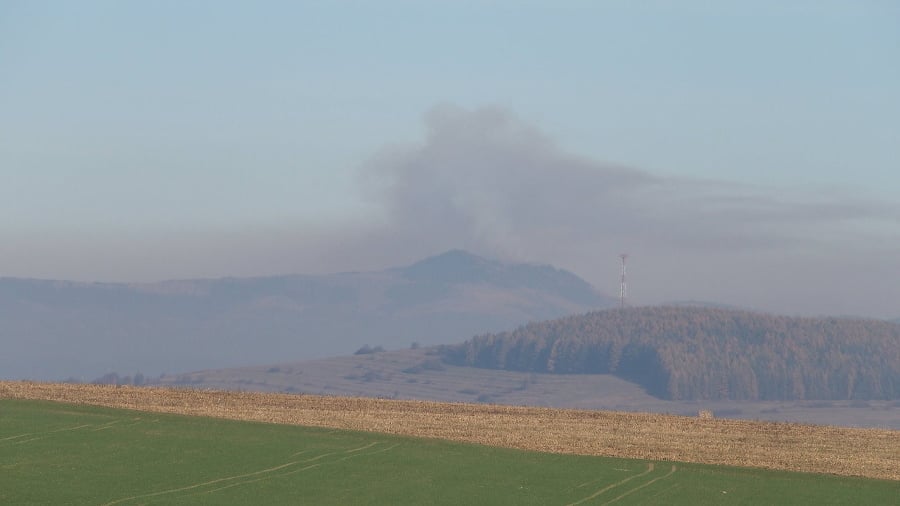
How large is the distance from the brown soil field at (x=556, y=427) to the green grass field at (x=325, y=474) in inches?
97.0

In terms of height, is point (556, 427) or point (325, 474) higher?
point (556, 427)

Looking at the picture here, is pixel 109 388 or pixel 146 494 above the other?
pixel 109 388

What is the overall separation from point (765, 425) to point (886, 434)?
4.72 meters

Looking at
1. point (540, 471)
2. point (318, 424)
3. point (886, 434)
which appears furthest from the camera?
point (886, 434)

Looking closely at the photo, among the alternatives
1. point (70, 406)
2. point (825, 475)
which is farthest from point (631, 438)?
point (70, 406)

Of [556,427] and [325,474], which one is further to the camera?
[556,427]

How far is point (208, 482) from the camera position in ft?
112

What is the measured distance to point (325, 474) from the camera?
3594 centimetres

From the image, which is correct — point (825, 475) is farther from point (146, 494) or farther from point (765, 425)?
point (146, 494)

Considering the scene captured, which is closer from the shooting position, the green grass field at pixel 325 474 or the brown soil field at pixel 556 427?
the green grass field at pixel 325 474

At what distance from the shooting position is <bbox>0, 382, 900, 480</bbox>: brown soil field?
42.0 meters

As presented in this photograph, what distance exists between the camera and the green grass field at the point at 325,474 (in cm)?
3303

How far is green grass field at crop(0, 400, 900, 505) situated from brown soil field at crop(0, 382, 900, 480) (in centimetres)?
246

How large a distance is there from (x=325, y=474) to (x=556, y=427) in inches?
571
